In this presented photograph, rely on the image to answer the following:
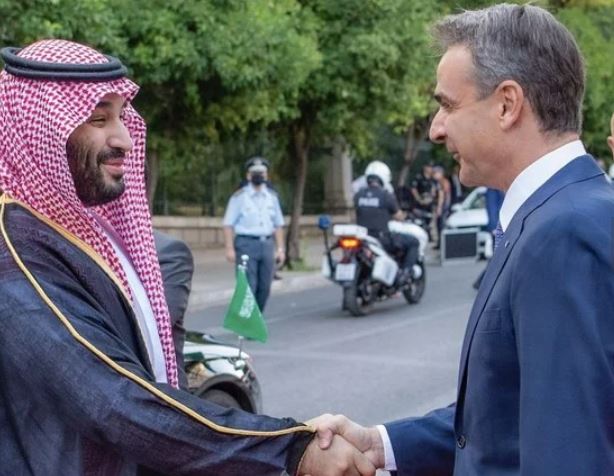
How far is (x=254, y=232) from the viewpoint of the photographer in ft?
42.9

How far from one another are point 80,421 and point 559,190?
1119 millimetres

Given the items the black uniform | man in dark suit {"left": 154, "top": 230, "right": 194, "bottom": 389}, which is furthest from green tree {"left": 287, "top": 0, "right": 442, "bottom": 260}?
man in dark suit {"left": 154, "top": 230, "right": 194, "bottom": 389}

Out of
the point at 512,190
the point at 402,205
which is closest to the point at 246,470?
the point at 512,190

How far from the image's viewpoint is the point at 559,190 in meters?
2.30

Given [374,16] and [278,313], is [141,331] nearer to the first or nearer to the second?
[278,313]

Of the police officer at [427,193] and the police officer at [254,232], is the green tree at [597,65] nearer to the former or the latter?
the police officer at [427,193]

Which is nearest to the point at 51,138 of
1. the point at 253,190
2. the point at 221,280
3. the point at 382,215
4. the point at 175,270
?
the point at 175,270

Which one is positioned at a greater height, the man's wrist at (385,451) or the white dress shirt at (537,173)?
the white dress shirt at (537,173)

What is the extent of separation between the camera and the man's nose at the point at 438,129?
256cm

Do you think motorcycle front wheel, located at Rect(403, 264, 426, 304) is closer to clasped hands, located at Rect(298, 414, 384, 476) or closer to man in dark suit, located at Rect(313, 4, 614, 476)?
clasped hands, located at Rect(298, 414, 384, 476)

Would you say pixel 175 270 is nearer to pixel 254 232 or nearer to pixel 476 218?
pixel 254 232

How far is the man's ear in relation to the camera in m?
2.35

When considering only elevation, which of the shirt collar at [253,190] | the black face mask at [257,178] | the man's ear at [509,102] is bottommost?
the shirt collar at [253,190]

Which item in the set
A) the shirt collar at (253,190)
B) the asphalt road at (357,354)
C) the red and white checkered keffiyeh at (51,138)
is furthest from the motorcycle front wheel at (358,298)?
the red and white checkered keffiyeh at (51,138)
